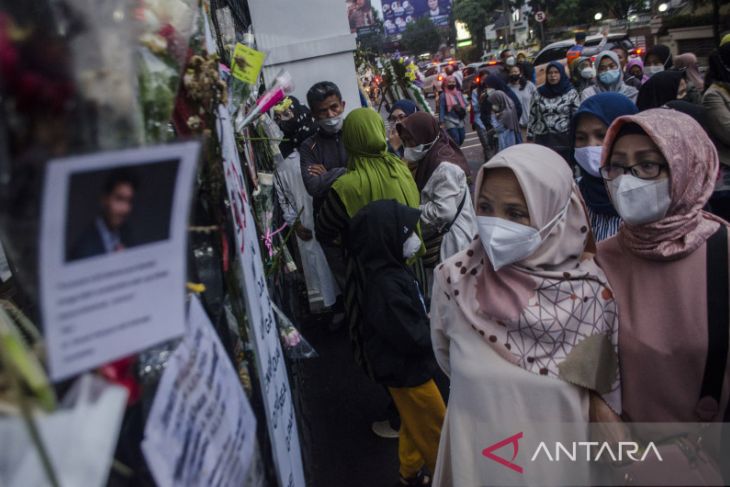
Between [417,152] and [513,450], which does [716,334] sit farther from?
[417,152]

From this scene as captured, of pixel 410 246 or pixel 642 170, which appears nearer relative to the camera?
pixel 642 170

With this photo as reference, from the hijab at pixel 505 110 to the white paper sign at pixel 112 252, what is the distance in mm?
8621

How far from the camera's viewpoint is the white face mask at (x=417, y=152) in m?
4.38

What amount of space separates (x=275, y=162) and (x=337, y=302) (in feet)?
4.31

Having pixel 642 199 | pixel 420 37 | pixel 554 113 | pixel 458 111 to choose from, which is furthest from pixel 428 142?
pixel 420 37

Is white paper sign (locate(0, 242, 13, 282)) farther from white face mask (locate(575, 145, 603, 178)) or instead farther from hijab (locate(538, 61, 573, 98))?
hijab (locate(538, 61, 573, 98))

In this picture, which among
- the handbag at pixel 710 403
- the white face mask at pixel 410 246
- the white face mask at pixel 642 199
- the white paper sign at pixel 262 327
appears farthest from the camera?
the white face mask at pixel 410 246

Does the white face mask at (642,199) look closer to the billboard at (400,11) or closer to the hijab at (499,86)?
the hijab at (499,86)

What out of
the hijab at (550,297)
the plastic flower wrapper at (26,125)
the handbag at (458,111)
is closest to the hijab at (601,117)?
the hijab at (550,297)

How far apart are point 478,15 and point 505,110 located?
5875 cm

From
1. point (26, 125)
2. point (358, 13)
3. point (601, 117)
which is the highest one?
point (358, 13)

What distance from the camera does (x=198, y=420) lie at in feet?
3.61

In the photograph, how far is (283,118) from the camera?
5258 millimetres

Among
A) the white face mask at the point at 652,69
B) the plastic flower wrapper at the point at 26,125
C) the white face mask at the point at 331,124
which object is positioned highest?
the plastic flower wrapper at the point at 26,125
